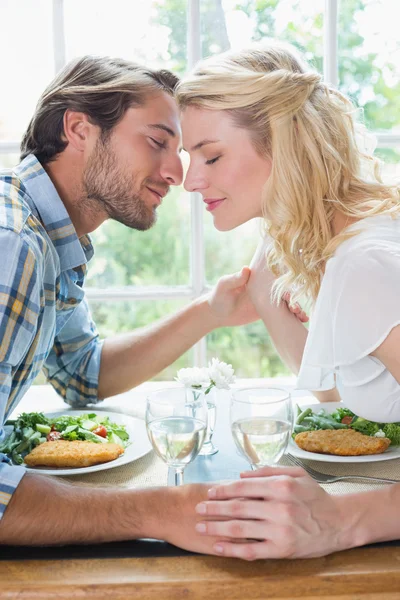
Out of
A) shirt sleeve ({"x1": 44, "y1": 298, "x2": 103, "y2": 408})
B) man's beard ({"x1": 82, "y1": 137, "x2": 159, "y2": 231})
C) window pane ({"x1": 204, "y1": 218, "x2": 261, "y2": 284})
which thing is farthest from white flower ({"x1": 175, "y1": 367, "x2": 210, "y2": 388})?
window pane ({"x1": 204, "y1": 218, "x2": 261, "y2": 284})

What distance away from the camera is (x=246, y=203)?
67.5 inches

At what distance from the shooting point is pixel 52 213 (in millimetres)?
1648

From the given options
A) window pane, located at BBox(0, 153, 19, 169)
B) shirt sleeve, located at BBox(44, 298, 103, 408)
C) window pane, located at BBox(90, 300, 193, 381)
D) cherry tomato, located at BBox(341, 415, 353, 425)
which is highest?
window pane, located at BBox(0, 153, 19, 169)

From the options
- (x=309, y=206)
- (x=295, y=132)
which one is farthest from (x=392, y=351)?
(x=295, y=132)

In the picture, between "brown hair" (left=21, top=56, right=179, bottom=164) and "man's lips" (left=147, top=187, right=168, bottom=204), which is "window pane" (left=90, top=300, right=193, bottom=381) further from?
"brown hair" (left=21, top=56, right=179, bottom=164)

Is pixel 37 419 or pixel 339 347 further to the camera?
pixel 37 419

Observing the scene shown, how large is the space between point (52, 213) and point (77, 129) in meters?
0.29

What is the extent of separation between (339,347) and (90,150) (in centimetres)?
87

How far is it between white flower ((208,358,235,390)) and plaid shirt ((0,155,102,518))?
0.36m

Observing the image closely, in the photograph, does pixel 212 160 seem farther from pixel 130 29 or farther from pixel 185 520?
pixel 130 29

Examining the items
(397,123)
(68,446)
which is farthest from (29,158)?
(397,123)

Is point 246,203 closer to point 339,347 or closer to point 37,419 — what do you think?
point 339,347

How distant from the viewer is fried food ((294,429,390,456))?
137 cm

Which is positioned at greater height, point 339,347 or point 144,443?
point 339,347
